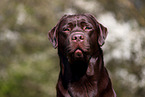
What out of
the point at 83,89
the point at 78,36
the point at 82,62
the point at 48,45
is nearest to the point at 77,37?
the point at 78,36

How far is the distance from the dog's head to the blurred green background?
16.3ft

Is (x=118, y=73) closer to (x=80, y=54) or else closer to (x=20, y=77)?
(x=20, y=77)

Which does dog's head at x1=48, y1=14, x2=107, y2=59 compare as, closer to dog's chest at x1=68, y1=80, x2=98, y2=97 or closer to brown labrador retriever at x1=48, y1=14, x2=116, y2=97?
brown labrador retriever at x1=48, y1=14, x2=116, y2=97

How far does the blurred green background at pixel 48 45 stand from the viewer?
10.3m

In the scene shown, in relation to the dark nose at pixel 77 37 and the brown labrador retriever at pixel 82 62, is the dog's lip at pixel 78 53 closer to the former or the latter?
the brown labrador retriever at pixel 82 62

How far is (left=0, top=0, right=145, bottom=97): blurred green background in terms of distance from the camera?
33.7 ft

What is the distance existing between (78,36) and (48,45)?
5.70 metres

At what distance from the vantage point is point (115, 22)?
10.9 metres

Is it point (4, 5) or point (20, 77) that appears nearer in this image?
Result: point (20, 77)

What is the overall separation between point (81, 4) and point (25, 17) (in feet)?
6.29

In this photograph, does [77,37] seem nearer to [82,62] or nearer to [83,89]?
[82,62]

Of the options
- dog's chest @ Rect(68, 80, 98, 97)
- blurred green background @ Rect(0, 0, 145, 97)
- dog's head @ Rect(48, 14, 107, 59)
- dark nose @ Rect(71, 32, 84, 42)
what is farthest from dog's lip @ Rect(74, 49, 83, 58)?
blurred green background @ Rect(0, 0, 145, 97)

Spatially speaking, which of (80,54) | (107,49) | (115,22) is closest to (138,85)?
(107,49)

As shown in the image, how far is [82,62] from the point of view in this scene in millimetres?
5234
